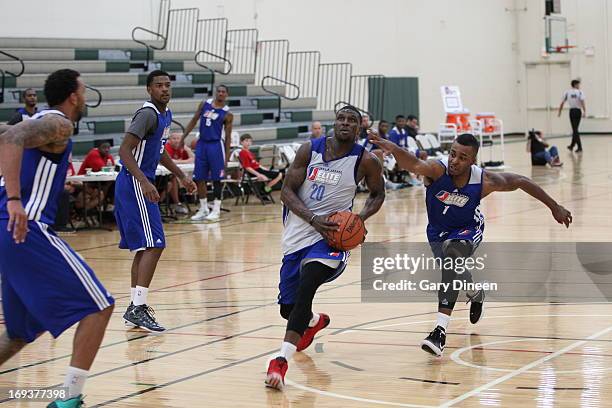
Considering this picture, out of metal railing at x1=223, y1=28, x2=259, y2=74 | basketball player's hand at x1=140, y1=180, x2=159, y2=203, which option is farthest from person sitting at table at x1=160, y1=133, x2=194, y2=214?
basketball player's hand at x1=140, y1=180, x2=159, y2=203

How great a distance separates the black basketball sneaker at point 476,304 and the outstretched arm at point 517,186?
2.52 ft

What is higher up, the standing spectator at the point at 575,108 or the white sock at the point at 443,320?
the standing spectator at the point at 575,108

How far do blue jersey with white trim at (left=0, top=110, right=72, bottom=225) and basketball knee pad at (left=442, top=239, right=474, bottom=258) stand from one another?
3053mm

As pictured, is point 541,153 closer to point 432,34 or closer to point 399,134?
point 399,134

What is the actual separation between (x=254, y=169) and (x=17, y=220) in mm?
12911

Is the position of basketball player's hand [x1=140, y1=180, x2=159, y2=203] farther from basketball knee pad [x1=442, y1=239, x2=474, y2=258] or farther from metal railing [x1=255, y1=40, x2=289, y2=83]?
metal railing [x1=255, y1=40, x2=289, y2=83]

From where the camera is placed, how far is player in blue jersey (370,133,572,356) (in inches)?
274

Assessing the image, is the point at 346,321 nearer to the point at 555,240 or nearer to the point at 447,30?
the point at 555,240

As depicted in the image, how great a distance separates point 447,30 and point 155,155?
24.6m

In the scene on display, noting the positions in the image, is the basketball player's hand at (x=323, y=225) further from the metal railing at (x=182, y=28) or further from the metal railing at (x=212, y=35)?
the metal railing at (x=212, y=35)

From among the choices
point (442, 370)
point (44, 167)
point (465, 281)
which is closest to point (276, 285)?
point (465, 281)

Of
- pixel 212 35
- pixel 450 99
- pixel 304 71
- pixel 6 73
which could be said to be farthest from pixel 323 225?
pixel 450 99

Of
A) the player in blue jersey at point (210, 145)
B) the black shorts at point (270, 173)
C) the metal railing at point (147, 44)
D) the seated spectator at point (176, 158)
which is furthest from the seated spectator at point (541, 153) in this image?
the player in blue jersey at point (210, 145)

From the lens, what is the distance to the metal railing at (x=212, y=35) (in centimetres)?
2339
